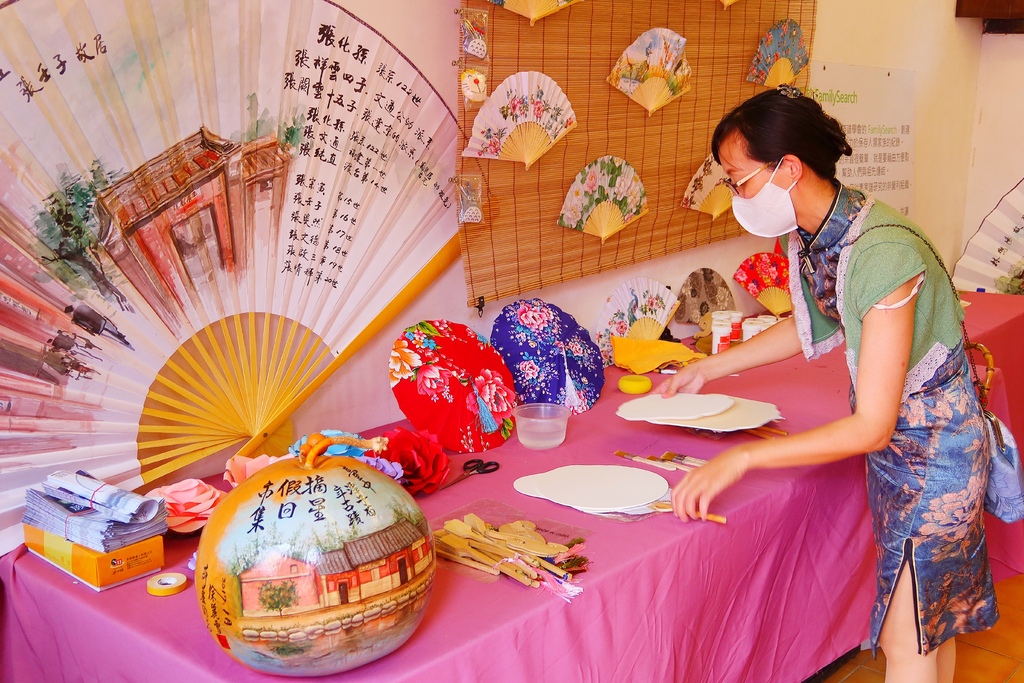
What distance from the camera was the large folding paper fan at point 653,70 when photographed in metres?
2.52

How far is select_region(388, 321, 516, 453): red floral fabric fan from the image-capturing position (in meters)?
1.90

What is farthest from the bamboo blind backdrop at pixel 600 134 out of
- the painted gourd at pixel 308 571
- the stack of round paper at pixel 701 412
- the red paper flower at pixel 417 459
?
the painted gourd at pixel 308 571

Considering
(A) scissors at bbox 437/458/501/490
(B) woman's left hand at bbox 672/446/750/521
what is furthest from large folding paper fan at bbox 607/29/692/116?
(B) woman's left hand at bbox 672/446/750/521

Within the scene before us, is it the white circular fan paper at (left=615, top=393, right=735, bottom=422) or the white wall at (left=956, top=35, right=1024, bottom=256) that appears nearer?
the white circular fan paper at (left=615, top=393, right=735, bottom=422)

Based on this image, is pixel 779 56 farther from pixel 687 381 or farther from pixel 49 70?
pixel 49 70

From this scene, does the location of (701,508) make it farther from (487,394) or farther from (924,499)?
(487,394)

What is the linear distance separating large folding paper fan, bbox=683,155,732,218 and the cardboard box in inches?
79.9

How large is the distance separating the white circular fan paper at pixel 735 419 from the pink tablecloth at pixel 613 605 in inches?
1.8

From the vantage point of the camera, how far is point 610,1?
7.95 ft

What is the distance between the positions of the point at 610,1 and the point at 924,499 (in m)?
1.52

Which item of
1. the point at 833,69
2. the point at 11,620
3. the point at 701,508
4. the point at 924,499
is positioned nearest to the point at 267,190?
the point at 11,620

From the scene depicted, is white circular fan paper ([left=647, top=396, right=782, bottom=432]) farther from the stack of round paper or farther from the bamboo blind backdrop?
the bamboo blind backdrop

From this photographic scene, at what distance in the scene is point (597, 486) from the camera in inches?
65.9

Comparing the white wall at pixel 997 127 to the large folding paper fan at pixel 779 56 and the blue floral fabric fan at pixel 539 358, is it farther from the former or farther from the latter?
the blue floral fabric fan at pixel 539 358
